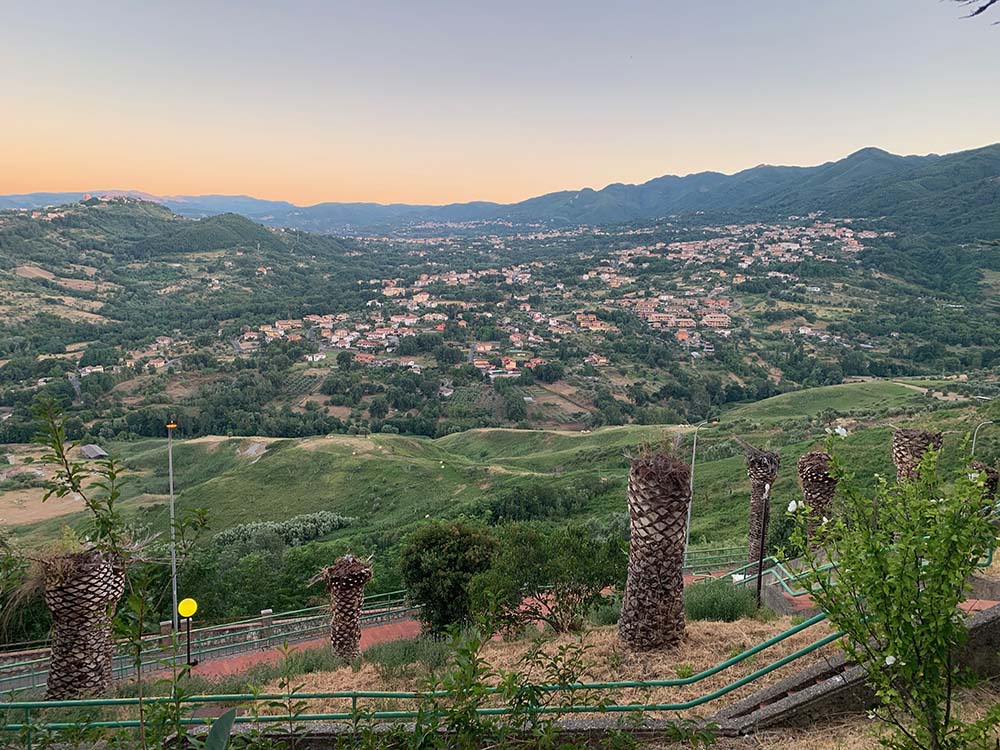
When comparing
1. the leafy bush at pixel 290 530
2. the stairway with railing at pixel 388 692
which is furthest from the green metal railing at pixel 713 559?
the leafy bush at pixel 290 530

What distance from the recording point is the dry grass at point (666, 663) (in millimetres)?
5211

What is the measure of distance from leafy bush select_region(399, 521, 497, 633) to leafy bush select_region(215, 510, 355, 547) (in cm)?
1305

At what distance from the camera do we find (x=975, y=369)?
62844 millimetres

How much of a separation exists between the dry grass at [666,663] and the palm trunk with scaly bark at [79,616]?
2.23 meters

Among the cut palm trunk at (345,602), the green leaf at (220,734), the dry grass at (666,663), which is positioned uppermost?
the green leaf at (220,734)

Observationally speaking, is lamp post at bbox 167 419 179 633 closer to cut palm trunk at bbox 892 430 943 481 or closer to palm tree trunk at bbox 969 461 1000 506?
palm tree trunk at bbox 969 461 1000 506

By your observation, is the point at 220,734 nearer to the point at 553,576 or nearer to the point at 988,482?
the point at 553,576

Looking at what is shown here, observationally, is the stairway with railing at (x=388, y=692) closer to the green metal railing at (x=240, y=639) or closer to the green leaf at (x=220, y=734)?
the green metal railing at (x=240, y=639)

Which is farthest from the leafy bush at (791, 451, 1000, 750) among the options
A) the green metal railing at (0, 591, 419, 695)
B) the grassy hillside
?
the grassy hillside

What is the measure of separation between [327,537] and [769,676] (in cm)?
2439

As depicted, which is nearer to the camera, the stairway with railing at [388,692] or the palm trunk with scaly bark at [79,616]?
the stairway with railing at [388,692]

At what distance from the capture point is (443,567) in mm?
12250

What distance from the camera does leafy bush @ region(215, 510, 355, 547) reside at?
24.4 meters

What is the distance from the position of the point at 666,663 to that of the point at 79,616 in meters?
6.62
